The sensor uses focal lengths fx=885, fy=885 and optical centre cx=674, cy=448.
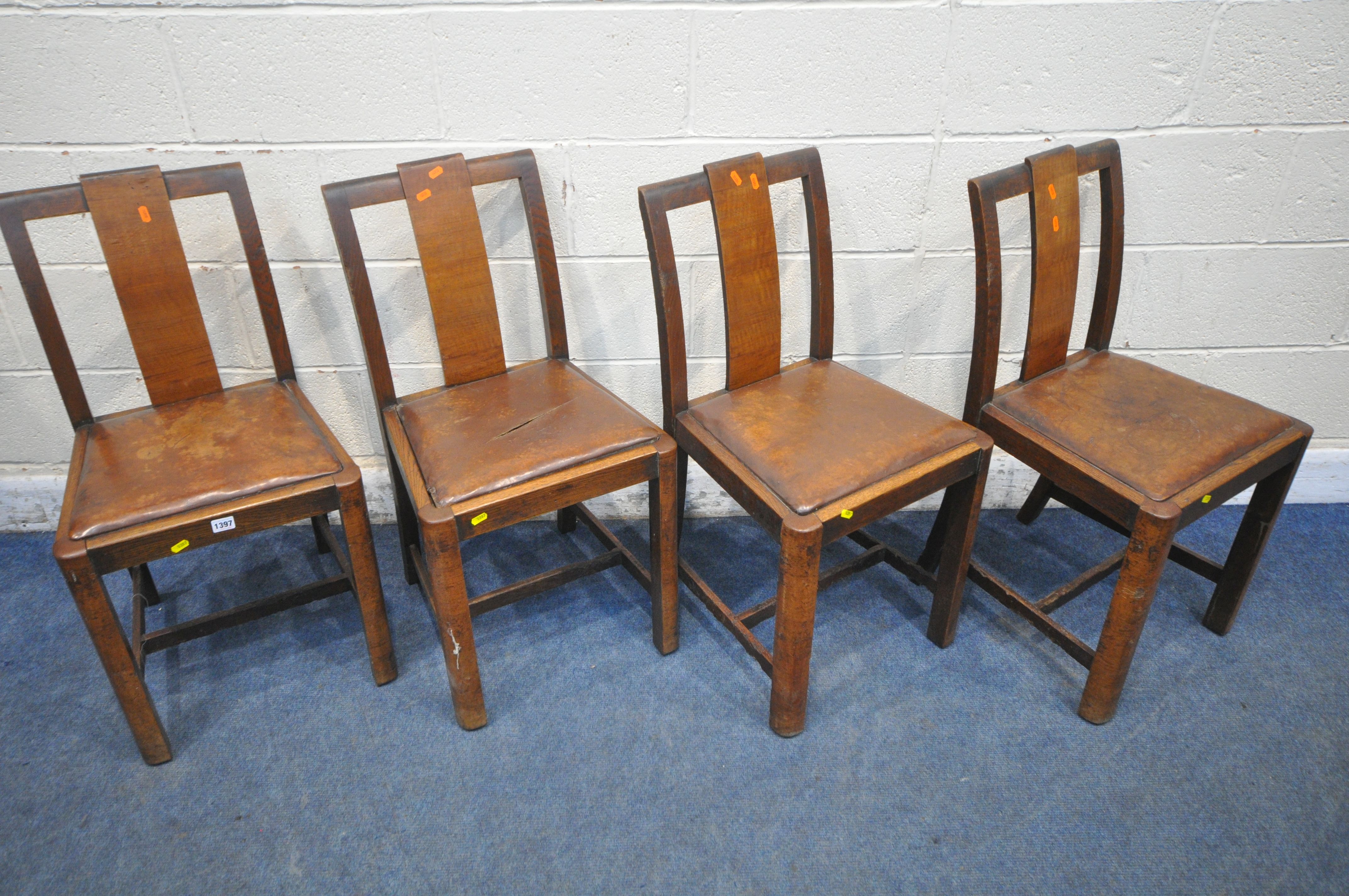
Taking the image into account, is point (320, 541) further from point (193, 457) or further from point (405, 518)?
point (193, 457)

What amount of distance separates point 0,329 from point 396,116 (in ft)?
3.57

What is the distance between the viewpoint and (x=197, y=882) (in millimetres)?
1506

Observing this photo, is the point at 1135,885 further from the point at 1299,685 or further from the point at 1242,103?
the point at 1242,103

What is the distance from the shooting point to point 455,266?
5.80ft

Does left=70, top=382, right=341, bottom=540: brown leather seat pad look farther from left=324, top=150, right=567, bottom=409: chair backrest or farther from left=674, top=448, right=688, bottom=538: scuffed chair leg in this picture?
left=674, top=448, right=688, bottom=538: scuffed chair leg

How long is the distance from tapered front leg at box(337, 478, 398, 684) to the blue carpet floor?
0.06m

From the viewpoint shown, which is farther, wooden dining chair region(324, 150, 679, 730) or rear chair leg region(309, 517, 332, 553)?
rear chair leg region(309, 517, 332, 553)

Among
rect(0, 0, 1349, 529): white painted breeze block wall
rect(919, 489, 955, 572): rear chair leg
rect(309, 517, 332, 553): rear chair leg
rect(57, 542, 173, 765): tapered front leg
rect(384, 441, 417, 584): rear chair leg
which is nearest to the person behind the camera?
rect(57, 542, 173, 765): tapered front leg

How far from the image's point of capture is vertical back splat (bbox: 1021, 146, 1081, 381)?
1733 millimetres

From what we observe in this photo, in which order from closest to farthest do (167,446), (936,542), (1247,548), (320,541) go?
(167,446), (1247,548), (936,542), (320,541)

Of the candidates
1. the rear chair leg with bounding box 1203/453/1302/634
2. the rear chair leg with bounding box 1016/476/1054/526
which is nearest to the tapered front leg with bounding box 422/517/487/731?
the rear chair leg with bounding box 1016/476/1054/526

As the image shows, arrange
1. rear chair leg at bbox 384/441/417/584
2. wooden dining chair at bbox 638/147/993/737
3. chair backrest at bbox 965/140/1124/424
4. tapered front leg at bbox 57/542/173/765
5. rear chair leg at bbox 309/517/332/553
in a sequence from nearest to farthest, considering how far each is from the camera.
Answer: tapered front leg at bbox 57/542/173/765 < wooden dining chair at bbox 638/147/993/737 < chair backrest at bbox 965/140/1124/424 < rear chair leg at bbox 384/441/417/584 < rear chair leg at bbox 309/517/332/553

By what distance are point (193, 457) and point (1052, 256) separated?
1708mm

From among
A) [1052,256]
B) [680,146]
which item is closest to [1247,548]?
[1052,256]
